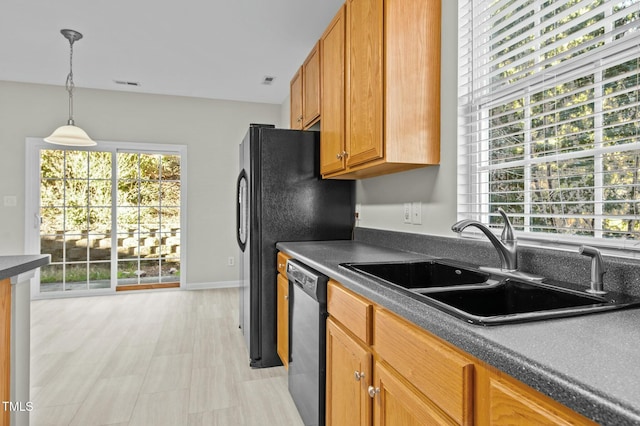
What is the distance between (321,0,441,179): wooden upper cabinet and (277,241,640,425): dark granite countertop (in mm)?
952

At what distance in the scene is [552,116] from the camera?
4.46ft

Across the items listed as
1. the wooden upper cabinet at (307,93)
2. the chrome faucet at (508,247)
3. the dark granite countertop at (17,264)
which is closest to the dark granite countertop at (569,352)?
the chrome faucet at (508,247)

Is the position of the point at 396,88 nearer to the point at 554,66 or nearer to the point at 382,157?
the point at 382,157

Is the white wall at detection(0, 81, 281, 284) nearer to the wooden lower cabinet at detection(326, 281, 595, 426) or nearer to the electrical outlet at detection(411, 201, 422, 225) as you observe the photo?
the electrical outlet at detection(411, 201, 422, 225)

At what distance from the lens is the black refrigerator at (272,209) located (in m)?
2.57

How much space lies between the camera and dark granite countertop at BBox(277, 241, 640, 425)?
496mm

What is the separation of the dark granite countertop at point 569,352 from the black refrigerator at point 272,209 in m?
1.67

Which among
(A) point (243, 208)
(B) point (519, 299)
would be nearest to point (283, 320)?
(A) point (243, 208)

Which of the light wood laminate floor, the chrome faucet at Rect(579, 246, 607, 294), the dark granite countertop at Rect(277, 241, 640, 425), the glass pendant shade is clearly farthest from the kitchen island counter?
the glass pendant shade

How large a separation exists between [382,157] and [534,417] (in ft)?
4.20

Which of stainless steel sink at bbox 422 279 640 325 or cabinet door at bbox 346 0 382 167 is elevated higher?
cabinet door at bbox 346 0 382 167

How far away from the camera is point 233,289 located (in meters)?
4.98

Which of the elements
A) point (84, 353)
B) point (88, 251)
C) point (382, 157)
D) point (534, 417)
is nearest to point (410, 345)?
point (534, 417)

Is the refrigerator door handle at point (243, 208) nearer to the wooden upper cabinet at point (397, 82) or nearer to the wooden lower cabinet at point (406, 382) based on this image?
the wooden upper cabinet at point (397, 82)
